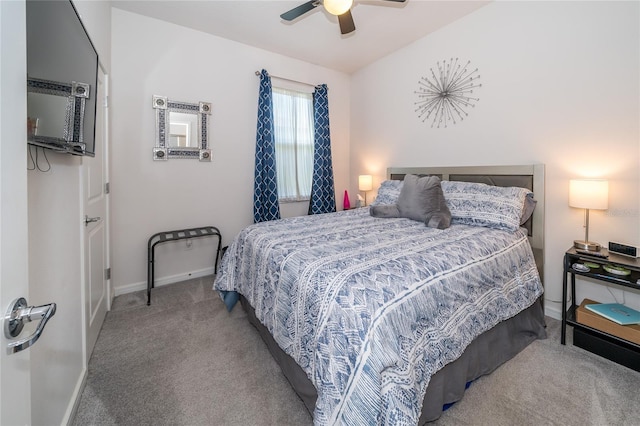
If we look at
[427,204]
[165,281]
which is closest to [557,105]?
[427,204]

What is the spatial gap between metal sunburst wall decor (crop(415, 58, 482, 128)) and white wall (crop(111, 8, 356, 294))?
1743mm

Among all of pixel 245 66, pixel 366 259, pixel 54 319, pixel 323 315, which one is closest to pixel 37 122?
pixel 54 319

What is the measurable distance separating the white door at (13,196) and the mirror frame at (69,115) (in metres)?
0.42

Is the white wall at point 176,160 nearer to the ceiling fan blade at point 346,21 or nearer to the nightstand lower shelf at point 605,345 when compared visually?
the ceiling fan blade at point 346,21

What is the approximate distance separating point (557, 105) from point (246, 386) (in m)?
3.05

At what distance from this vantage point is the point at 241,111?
3.40 meters

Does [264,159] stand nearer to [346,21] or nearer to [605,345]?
[346,21]

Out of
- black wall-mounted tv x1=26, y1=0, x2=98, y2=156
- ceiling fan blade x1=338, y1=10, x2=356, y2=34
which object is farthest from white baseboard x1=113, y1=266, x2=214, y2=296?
ceiling fan blade x1=338, y1=10, x2=356, y2=34

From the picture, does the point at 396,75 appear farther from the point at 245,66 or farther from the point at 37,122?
the point at 37,122

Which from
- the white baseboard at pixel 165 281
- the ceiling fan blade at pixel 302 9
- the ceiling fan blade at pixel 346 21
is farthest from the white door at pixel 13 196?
the white baseboard at pixel 165 281

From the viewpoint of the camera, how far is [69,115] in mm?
1179

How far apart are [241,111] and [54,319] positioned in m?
2.77

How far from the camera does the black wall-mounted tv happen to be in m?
0.91

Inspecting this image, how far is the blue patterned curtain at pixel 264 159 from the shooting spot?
11.3 feet
